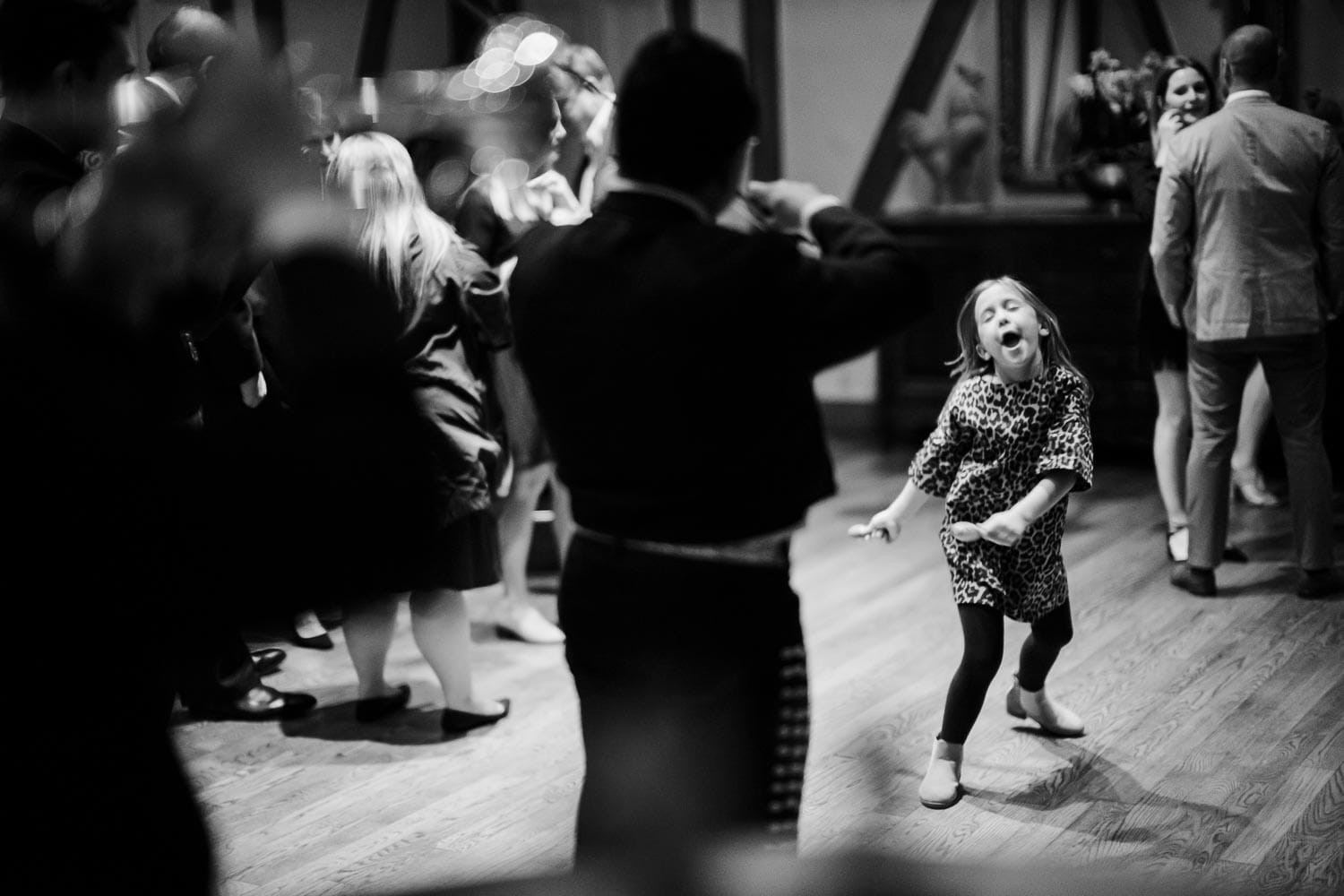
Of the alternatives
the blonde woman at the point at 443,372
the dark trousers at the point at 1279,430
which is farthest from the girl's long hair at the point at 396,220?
the dark trousers at the point at 1279,430

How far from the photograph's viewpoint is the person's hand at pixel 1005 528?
9.63 ft

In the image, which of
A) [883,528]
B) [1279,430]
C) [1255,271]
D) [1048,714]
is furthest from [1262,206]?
[883,528]

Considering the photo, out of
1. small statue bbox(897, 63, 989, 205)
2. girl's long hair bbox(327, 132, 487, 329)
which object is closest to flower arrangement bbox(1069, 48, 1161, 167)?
small statue bbox(897, 63, 989, 205)

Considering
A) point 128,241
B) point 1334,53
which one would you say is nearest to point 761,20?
point 1334,53

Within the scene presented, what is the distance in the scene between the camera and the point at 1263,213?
4.23 m

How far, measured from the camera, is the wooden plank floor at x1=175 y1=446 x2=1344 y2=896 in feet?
9.91

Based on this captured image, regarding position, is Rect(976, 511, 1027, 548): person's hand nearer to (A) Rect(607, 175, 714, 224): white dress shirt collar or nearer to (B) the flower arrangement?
(A) Rect(607, 175, 714, 224): white dress shirt collar

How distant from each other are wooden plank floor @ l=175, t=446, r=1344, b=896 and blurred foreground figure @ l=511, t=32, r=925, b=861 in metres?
0.60

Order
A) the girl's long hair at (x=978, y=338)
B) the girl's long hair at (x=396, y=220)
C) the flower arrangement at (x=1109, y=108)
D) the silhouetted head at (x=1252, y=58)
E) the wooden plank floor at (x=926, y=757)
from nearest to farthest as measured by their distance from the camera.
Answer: the wooden plank floor at (x=926, y=757), the girl's long hair at (x=978, y=338), the girl's long hair at (x=396, y=220), the silhouetted head at (x=1252, y=58), the flower arrangement at (x=1109, y=108)

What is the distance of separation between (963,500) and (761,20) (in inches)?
191

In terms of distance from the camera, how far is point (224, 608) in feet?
4.38

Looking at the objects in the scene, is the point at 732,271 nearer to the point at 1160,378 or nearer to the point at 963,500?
the point at 963,500

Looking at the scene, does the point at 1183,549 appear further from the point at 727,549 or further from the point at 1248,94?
the point at 727,549

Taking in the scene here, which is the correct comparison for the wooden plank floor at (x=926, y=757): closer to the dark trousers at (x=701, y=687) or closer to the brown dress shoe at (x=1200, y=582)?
the brown dress shoe at (x=1200, y=582)
